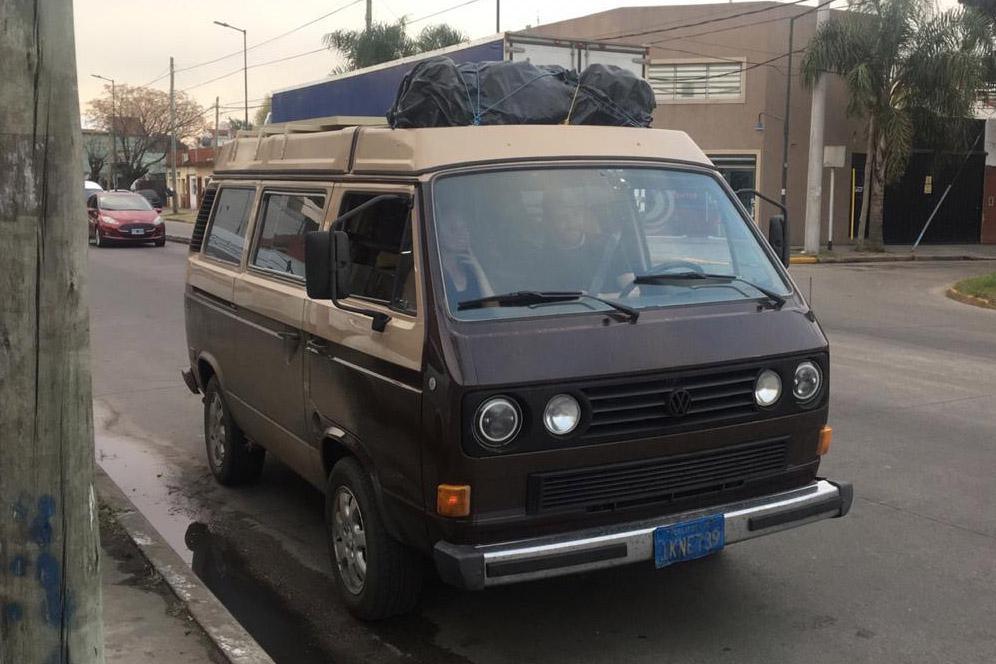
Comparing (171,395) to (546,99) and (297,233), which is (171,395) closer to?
(297,233)

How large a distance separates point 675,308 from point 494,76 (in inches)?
61.9

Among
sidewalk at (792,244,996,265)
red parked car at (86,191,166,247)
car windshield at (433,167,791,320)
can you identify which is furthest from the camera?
red parked car at (86,191,166,247)

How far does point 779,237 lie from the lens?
18.0 ft

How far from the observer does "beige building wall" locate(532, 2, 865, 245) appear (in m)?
31.6

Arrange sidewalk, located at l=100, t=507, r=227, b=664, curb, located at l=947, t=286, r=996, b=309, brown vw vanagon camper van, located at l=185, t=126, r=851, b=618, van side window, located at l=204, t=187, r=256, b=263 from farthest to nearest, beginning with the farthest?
1. curb, located at l=947, t=286, r=996, b=309
2. van side window, located at l=204, t=187, r=256, b=263
3. sidewalk, located at l=100, t=507, r=227, b=664
4. brown vw vanagon camper van, located at l=185, t=126, r=851, b=618

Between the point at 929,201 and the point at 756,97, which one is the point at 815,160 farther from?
the point at 929,201

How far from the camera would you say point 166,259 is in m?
25.7

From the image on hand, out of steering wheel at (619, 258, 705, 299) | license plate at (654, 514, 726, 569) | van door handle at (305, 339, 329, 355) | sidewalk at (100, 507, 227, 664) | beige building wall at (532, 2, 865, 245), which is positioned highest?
beige building wall at (532, 2, 865, 245)

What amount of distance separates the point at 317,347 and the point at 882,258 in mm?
25887

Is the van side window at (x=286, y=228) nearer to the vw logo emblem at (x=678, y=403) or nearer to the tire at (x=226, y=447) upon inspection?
the tire at (x=226, y=447)

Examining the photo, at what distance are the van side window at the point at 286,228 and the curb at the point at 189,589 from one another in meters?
1.45

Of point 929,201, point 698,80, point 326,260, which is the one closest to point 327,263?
point 326,260

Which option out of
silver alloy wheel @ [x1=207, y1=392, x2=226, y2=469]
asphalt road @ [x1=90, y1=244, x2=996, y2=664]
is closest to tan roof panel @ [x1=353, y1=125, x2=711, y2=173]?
asphalt road @ [x1=90, y1=244, x2=996, y2=664]

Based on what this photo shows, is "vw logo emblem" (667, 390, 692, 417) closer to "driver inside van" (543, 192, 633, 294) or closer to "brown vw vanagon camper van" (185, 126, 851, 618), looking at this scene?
"brown vw vanagon camper van" (185, 126, 851, 618)
